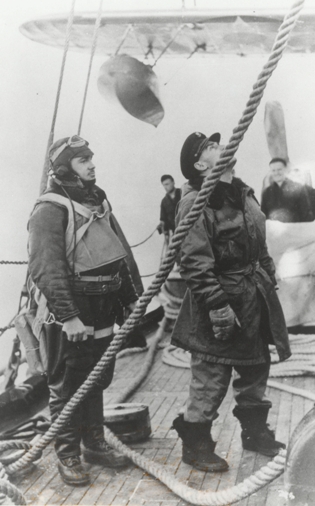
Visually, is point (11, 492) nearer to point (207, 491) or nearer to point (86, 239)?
point (207, 491)

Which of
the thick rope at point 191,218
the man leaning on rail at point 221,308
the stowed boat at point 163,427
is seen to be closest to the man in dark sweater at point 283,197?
the stowed boat at point 163,427

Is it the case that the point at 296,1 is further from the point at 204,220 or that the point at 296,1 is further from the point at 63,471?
the point at 63,471

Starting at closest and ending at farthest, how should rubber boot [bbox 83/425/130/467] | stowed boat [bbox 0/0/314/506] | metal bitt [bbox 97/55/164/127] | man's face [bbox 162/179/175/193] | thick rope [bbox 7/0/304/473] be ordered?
thick rope [bbox 7/0/304/473], stowed boat [bbox 0/0/314/506], rubber boot [bbox 83/425/130/467], metal bitt [bbox 97/55/164/127], man's face [bbox 162/179/175/193]

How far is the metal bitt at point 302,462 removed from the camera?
202 cm

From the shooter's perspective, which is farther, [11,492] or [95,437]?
[95,437]

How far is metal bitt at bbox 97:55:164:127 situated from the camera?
371 centimetres

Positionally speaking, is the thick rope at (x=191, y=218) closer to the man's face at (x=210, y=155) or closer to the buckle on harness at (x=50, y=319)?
the buckle on harness at (x=50, y=319)

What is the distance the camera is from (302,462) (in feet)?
6.70

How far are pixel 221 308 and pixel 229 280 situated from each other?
0.20 m

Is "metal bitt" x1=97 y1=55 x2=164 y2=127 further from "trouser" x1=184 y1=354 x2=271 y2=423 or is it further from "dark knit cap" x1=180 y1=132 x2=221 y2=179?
"trouser" x1=184 y1=354 x2=271 y2=423

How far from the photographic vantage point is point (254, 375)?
2.98 metres

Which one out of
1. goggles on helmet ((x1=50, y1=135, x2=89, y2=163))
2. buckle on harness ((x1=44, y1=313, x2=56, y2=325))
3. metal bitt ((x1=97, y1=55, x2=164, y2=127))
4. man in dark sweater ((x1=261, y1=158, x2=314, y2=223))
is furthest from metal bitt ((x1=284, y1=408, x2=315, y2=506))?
man in dark sweater ((x1=261, y1=158, x2=314, y2=223))

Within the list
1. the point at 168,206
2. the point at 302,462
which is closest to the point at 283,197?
the point at 168,206

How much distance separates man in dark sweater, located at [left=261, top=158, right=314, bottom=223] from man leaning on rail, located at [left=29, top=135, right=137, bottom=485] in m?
2.53
